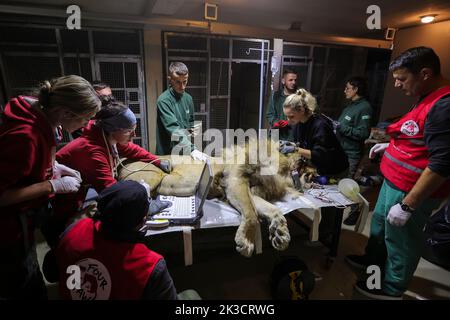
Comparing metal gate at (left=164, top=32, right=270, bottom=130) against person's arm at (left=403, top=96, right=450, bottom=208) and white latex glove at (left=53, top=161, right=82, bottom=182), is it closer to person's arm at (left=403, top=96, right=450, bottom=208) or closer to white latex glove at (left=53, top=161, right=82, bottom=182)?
white latex glove at (left=53, top=161, right=82, bottom=182)

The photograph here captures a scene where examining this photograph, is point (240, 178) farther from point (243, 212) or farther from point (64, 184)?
point (64, 184)

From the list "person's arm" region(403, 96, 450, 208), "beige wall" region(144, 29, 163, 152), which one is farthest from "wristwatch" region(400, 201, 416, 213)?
"beige wall" region(144, 29, 163, 152)

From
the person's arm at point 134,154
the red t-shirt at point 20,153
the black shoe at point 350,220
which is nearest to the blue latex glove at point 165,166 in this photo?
the person's arm at point 134,154

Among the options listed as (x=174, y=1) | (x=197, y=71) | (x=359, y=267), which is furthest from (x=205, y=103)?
(x=359, y=267)

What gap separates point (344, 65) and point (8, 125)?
5.79m

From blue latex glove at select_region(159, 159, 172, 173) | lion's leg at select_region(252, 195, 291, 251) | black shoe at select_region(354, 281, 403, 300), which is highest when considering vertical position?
blue latex glove at select_region(159, 159, 172, 173)

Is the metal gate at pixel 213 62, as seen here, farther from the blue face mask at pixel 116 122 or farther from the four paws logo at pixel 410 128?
the four paws logo at pixel 410 128

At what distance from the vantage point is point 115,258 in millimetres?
996

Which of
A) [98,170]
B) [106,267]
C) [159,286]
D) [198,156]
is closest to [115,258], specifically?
[106,267]

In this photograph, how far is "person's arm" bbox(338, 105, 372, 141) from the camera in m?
2.80

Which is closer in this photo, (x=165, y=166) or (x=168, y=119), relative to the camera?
(x=165, y=166)

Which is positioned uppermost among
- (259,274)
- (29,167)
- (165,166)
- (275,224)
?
(29,167)

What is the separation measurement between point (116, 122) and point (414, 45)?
5.35 m

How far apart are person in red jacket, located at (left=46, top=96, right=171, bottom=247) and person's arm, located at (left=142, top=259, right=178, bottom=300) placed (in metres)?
0.71
